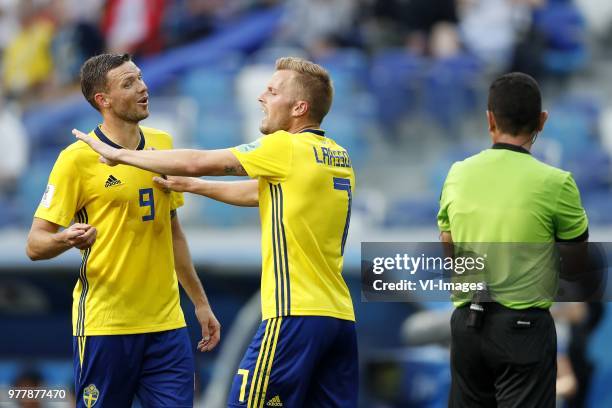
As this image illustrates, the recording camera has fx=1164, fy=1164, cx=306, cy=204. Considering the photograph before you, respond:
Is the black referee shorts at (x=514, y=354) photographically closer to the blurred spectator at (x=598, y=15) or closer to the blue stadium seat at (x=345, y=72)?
the blue stadium seat at (x=345, y=72)

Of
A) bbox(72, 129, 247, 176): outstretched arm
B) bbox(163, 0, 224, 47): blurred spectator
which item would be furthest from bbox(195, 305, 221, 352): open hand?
bbox(163, 0, 224, 47): blurred spectator

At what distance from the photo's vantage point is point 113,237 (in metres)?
5.27

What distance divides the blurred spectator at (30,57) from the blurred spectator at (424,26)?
401 cm

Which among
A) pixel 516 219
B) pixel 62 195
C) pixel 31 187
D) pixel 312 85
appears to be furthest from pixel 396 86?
pixel 516 219

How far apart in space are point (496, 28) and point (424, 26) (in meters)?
0.79

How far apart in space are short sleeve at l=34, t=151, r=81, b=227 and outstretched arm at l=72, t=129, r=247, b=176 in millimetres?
350

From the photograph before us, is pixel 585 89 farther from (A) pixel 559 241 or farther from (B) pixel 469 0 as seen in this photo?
(A) pixel 559 241

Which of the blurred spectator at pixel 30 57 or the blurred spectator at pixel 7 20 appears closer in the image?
the blurred spectator at pixel 30 57

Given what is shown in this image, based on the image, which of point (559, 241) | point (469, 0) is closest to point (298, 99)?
point (559, 241)

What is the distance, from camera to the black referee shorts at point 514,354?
4738 millimetres

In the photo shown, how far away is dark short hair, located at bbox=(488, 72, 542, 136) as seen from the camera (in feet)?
15.6

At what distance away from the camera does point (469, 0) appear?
41.8 feet

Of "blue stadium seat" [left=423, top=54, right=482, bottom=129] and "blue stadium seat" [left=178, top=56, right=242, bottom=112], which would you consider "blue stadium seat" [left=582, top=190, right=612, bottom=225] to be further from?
"blue stadium seat" [left=178, top=56, right=242, bottom=112]

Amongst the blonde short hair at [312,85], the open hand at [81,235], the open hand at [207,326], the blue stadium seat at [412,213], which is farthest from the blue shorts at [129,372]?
the blue stadium seat at [412,213]
